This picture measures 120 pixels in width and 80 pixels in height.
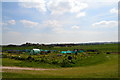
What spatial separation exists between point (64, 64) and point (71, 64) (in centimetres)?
129

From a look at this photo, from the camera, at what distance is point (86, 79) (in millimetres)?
13359

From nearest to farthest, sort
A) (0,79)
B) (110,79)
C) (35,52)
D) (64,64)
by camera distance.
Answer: (0,79)
(110,79)
(64,64)
(35,52)

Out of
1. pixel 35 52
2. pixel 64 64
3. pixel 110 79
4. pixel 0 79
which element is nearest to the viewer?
pixel 0 79

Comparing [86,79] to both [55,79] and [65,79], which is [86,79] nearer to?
[65,79]

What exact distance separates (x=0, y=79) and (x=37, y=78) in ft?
10.8

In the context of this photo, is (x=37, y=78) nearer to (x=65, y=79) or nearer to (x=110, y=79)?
(x=65, y=79)

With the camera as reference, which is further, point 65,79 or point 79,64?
point 79,64

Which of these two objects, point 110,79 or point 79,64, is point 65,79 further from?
point 79,64

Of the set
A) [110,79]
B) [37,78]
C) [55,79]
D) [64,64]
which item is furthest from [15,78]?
[64,64]

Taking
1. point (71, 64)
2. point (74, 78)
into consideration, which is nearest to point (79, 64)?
point (71, 64)

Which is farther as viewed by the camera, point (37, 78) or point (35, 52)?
point (35, 52)

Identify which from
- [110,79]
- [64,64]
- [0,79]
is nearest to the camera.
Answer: [0,79]

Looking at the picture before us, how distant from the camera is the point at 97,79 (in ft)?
44.3

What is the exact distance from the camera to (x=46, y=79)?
1304cm
